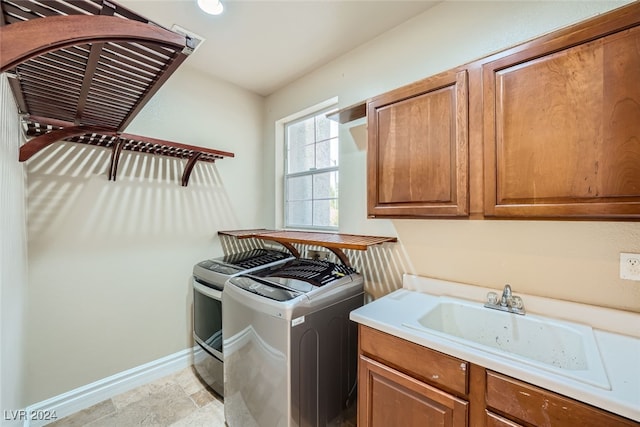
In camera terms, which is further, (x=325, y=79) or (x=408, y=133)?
(x=325, y=79)

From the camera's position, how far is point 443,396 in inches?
39.9

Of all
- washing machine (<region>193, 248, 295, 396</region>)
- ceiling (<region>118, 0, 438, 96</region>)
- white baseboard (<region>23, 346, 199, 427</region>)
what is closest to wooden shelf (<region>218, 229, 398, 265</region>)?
washing machine (<region>193, 248, 295, 396</region>)

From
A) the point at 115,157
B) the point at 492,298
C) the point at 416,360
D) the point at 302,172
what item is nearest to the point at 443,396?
the point at 416,360

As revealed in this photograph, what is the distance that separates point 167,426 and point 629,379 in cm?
226

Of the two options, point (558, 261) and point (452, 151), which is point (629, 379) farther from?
point (452, 151)

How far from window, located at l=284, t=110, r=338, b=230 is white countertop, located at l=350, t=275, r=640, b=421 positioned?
100 cm

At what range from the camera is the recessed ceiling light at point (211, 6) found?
1568 millimetres

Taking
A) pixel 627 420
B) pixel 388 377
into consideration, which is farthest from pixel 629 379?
pixel 388 377

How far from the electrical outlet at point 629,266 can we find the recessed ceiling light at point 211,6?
2.45 meters

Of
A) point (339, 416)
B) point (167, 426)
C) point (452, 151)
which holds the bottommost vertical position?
point (167, 426)

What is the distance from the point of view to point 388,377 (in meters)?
1.17

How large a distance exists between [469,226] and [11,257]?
7.47 ft

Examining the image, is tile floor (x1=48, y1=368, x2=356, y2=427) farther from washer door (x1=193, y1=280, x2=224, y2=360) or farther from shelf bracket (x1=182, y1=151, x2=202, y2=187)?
shelf bracket (x1=182, y1=151, x2=202, y2=187)

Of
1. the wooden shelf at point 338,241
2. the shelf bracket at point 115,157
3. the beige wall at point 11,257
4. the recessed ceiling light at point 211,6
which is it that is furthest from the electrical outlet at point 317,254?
the recessed ceiling light at point 211,6
